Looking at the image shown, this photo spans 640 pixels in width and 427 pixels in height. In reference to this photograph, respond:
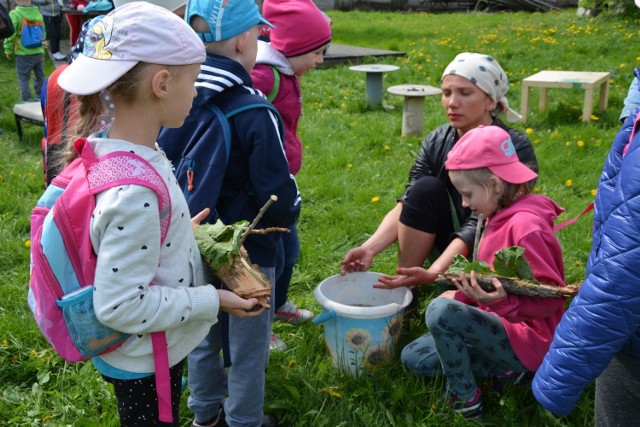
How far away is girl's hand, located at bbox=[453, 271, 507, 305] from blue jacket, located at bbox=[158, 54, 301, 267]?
63 cm

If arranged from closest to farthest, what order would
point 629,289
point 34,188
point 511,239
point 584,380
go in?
1. point 629,289
2. point 584,380
3. point 511,239
4. point 34,188

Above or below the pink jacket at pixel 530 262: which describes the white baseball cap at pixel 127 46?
above

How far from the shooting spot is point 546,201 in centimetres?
259

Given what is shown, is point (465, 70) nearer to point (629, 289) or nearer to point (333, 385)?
point (333, 385)

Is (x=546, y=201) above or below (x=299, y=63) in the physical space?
below

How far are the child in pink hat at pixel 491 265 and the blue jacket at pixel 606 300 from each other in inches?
23.6

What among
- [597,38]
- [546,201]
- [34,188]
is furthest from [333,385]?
[597,38]

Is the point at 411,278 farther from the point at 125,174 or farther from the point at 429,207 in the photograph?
the point at 125,174

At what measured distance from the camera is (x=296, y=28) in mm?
2943

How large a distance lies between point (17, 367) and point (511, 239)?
7.20 feet

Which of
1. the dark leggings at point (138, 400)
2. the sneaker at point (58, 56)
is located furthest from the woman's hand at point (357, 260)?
the sneaker at point (58, 56)

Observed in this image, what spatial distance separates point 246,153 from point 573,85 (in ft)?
16.9

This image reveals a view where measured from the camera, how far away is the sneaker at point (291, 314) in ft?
11.0

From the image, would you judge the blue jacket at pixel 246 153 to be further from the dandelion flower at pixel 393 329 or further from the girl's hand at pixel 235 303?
the dandelion flower at pixel 393 329
